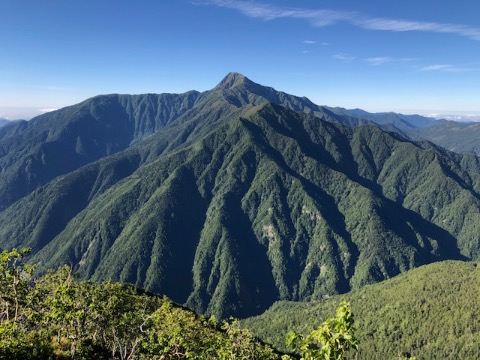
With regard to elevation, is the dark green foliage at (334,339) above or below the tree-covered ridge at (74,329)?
above

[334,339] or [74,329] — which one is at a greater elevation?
[334,339]

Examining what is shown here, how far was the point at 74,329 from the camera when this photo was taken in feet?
215

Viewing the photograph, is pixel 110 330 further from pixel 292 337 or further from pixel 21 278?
pixel 292 337

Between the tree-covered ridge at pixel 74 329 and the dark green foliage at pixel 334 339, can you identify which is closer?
the dark green foliage at pixel 334 339

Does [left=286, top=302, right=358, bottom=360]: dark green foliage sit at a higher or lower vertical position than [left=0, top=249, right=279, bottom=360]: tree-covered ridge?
higher

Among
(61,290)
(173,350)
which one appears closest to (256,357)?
(173,350)

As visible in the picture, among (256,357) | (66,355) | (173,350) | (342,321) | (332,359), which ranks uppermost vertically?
(342,321)

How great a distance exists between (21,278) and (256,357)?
44.9m

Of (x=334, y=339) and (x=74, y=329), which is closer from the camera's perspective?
(x=334, y=339)

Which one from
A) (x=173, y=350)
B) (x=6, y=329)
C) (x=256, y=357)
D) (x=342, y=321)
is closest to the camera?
(x=342, y=321)

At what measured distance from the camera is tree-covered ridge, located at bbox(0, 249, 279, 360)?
50284 millimetres

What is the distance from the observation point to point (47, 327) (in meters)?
66.1

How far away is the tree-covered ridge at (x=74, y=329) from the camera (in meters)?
50.3

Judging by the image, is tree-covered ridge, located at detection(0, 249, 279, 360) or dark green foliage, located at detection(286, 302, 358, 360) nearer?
dark green foliage, located at detection(286, 302, 358, 360)
